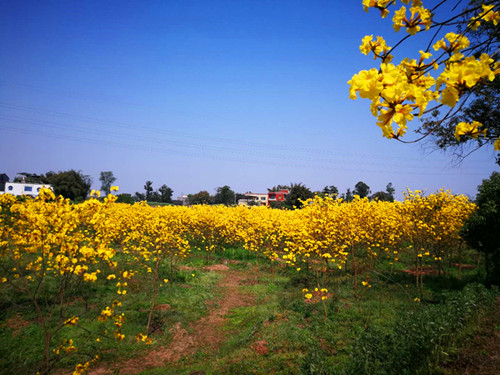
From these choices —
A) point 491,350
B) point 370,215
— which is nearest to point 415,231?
point 370,215

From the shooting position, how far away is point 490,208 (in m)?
9.20

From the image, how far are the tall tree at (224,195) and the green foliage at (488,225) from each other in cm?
7478

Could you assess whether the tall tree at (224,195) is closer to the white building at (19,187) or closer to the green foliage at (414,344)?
the white building at (19,187)

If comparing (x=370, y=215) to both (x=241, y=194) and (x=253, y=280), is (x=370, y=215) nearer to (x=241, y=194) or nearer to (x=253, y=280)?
(x=253, y=280)

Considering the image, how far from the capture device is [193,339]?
709cm

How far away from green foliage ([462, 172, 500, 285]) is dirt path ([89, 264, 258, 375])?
28.5ft

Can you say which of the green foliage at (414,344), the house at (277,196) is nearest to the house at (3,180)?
the house at (277,196)

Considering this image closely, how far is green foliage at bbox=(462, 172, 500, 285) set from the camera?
9.13 metres

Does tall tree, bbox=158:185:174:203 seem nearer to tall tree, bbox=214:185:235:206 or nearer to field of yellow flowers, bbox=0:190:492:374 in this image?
tall tree, bbox=214:185:235:206

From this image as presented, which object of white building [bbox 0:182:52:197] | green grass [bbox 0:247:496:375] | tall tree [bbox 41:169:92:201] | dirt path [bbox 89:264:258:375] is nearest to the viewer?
green grass [bbox 0:247:496:375]

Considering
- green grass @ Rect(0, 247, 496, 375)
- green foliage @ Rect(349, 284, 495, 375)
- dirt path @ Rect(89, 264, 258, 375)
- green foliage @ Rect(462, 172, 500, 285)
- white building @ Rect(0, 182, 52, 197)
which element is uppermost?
white building @ Rect(0, 182, 52, 197)

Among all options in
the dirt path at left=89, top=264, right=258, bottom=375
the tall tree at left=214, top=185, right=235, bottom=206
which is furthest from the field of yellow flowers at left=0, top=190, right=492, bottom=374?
the tall tree at left=214, top=185, right=235, bottom=206

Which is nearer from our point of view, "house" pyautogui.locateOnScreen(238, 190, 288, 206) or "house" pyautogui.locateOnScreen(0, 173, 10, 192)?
"house" pyautogui.locateOnScreen(0, 173, 10, 192)

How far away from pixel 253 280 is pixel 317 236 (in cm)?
527
